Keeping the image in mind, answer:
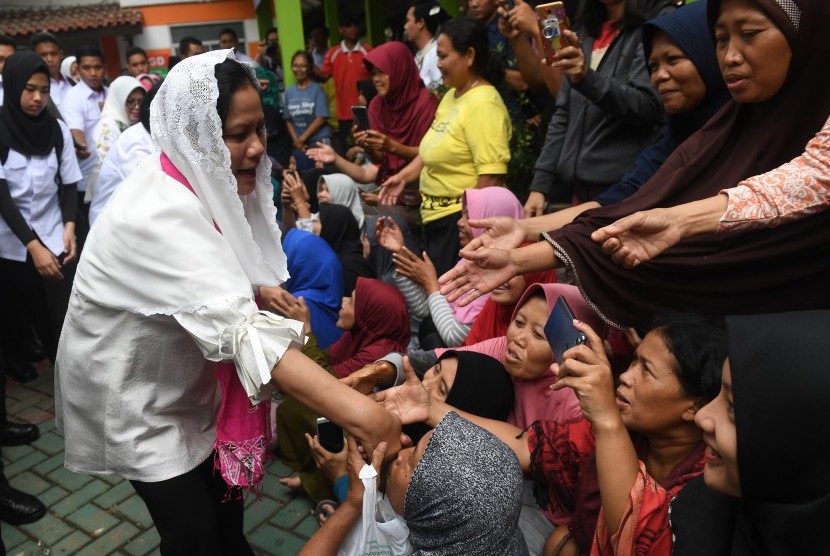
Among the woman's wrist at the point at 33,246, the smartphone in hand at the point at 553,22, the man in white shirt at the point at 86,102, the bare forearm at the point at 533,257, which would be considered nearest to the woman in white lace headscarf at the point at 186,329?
the bare forearm at the point at 533,257

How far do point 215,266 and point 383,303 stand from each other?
1.88 meters

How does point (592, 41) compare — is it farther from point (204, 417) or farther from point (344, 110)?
point (344, 110)

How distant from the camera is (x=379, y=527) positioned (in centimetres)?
→ 174

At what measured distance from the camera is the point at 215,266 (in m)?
1.53

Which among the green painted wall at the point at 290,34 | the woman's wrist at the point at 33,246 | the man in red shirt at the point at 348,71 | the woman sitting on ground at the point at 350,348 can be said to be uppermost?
the green painted wall at the point at 290,34

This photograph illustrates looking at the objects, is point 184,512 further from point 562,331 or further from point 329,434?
point 562,331

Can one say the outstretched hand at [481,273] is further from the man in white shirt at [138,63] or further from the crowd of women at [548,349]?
the man in white shirt at [138,63]

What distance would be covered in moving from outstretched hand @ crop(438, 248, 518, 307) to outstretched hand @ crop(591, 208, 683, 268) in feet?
1.01

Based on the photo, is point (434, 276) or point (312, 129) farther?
point (312, 129)

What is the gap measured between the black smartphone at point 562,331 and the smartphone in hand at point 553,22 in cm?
140

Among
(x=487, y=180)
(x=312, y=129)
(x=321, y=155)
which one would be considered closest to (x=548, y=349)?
(x=487, y=180)

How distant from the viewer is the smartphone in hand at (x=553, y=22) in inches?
102

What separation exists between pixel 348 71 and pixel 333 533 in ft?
19.9

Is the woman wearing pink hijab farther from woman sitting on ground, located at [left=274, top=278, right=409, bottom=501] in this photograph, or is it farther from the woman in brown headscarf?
the woman in brown headscarf
